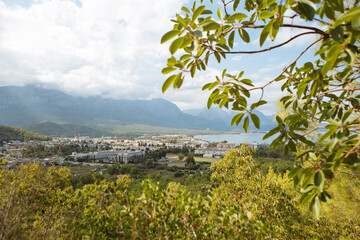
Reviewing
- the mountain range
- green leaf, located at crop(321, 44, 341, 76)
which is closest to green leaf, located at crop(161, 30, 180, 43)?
green leaf, located at crop(321, 44, 341, 76)

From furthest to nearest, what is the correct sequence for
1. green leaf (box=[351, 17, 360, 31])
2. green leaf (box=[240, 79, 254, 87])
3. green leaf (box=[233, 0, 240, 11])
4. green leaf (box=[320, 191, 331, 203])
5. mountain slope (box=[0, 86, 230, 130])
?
mountain slope (box=[0, 86, 230, 130])
green leaf (box=[233, 0, 240, 11])
green leaf (box=[240, 79, 254, 87])
green leaf (box=[320, 191, 331, 203])
green leaf (box=[351, 17, 360, 31])

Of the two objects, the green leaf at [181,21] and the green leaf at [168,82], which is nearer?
the green leaf at [181,21]

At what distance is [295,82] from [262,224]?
4.12 feet

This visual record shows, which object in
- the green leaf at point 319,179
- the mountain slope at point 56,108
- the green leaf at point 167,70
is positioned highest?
the mountain slope at point 56,108

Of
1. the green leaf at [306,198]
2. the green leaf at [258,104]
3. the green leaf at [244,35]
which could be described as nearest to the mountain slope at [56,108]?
the green leaf at [244,35]

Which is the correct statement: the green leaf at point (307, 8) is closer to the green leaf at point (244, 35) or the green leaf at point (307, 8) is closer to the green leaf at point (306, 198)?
the green leaf at point (244, 35)

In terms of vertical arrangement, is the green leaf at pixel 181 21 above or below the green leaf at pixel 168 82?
above

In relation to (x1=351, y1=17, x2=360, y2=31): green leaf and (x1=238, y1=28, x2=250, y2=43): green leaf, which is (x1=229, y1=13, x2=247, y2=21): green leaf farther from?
(x1=351, y1=17, x2=360, y2=31): green leaf

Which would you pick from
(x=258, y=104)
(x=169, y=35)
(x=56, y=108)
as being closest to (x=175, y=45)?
(x=169, y=35)

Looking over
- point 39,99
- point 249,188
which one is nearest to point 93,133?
point 39,99

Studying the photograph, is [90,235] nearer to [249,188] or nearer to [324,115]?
[324,115]

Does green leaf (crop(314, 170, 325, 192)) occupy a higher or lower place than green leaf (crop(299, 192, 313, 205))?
higher

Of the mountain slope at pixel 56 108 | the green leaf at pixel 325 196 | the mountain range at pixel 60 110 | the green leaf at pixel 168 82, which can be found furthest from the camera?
the mountain slope at pixel 56 108

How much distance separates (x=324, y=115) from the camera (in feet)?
4.25
